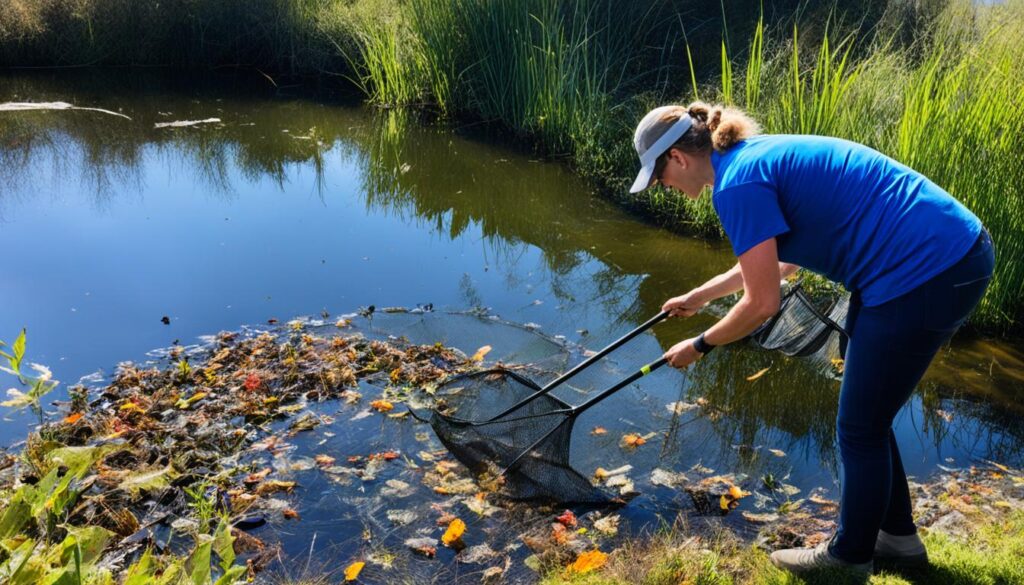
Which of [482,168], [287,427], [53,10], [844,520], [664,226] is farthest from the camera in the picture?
[53,10]

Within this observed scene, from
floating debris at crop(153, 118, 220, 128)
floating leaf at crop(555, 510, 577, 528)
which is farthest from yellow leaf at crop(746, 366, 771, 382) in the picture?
floating debris at crop(153, 118, 220, 128)

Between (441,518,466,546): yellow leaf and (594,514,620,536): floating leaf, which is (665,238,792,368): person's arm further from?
(441,518,466,546): yellow leaf

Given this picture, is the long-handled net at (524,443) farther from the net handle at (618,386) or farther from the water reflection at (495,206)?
the water reflection at (495,206)

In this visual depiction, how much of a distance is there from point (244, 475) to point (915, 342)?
3078mm

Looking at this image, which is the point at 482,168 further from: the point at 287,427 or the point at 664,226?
the point at 287,427

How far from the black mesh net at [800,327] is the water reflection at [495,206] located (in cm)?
48

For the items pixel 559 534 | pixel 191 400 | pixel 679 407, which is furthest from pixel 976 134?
pixel 191 400

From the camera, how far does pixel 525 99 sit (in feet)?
35.0

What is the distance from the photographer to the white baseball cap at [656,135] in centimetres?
291

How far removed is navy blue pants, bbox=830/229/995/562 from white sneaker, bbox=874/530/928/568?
0.64ft

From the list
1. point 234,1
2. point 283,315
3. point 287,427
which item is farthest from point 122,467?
point 234,1

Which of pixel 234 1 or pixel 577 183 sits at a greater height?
pixel 234 1

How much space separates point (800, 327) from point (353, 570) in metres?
2.61

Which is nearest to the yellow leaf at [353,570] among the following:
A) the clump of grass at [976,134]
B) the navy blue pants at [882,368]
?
Answer: the navy blue pants at [882,368]
